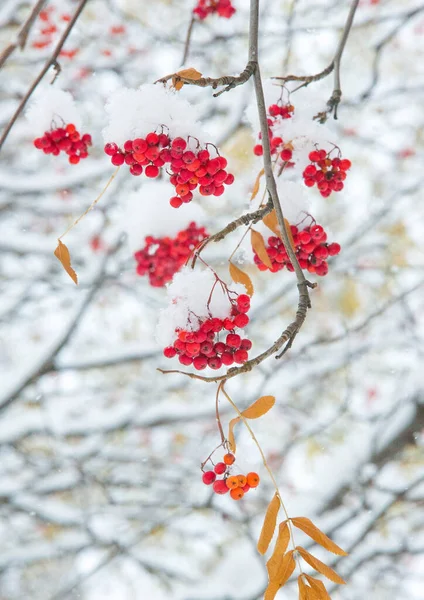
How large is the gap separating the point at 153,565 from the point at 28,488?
3.54ft

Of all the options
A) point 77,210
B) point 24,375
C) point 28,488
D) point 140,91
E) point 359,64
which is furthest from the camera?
point 359,64

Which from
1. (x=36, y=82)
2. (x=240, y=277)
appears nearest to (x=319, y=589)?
(x=240, y=277)

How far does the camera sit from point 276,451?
5.45 m

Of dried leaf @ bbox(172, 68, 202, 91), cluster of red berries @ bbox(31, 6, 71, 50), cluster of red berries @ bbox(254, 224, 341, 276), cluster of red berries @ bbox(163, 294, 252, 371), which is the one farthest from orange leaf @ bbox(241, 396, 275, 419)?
cluster of red berries @ bbox(31, 6, 71, 50)

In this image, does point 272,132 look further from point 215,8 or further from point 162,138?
point 215,8

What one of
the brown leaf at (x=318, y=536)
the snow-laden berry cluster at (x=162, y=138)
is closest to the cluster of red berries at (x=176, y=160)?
the snow-laden berry cluster at (x=162, y=138)

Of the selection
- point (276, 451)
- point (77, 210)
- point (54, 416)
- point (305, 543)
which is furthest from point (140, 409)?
point (276, 451)

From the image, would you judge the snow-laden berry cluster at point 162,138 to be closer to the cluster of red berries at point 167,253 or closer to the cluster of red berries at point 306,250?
the cluster of red berries at point 306,250

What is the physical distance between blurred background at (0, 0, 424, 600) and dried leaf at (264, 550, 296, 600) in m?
1.23

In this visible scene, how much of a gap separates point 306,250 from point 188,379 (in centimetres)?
301

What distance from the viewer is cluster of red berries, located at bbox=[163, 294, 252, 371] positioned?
Answer: 106cm

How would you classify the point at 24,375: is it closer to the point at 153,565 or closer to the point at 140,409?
the point at 140,409

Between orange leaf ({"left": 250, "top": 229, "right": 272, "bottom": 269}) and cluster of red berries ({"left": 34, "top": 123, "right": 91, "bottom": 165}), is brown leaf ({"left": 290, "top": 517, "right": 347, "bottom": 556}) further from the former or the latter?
→ cluster of red berries ({"left": 34, "top": 123, "right": 91, "bottom": 165})

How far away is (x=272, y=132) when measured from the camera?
56.8 inches
